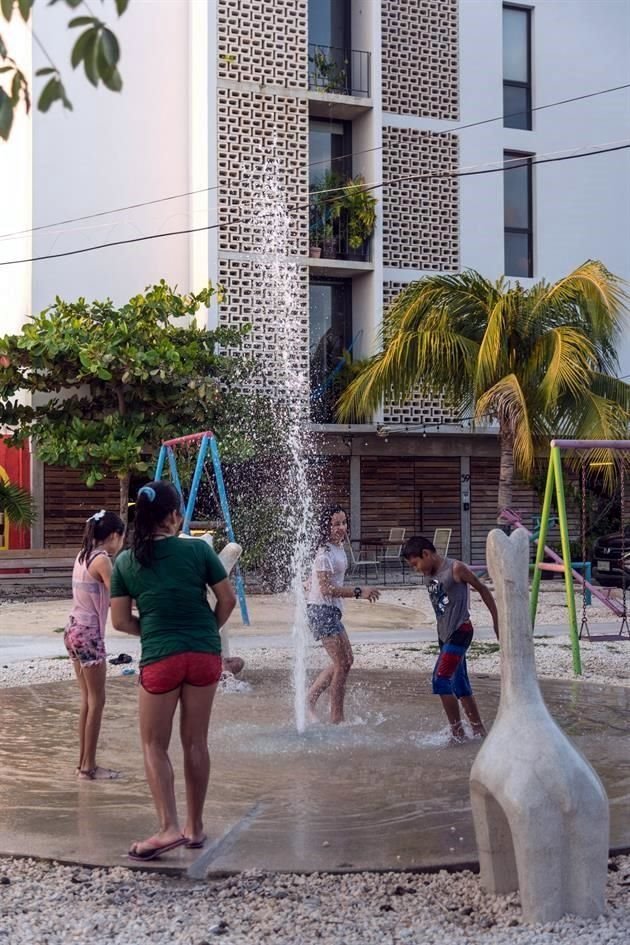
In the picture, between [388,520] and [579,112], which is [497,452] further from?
[579,112]

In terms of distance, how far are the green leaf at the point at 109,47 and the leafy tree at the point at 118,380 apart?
16837mm

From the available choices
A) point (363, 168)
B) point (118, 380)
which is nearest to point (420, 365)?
point (118, 380)

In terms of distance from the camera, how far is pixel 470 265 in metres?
25.9

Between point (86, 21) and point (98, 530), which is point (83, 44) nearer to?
point (86, 21)

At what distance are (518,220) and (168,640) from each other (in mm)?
23186

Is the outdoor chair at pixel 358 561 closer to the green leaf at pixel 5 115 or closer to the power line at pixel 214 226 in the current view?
the power line at pixel 214 226

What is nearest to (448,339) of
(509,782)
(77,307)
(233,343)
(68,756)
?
(233,343)

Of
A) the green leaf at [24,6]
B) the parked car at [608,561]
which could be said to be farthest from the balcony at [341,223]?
the green leaf at [24,6]

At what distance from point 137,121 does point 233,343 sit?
217 inches

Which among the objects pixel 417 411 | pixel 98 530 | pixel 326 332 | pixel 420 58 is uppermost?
→ pixel 420 58

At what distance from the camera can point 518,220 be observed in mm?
27047

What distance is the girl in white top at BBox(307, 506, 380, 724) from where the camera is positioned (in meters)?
8.16

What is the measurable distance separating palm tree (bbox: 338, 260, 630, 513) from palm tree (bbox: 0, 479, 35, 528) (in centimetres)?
595

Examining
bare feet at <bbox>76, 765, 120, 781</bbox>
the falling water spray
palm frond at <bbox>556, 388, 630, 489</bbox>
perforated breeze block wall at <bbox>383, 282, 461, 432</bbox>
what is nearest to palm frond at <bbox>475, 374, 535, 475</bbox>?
palm frond at <bbox>556, 388, 630, 489</bbox>
